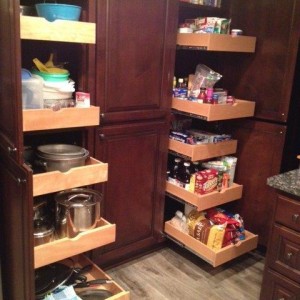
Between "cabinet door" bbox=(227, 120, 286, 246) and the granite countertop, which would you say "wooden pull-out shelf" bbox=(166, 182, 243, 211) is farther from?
the granite countertop

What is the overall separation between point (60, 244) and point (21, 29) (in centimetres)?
93

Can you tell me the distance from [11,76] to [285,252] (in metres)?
1.42

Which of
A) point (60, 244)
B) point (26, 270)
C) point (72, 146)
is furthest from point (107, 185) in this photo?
point (26, 270)

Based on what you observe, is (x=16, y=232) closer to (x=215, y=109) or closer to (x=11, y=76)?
(x=11, y=76)

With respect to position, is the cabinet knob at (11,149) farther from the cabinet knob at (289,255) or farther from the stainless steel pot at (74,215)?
the cabinet knob at (289,255)

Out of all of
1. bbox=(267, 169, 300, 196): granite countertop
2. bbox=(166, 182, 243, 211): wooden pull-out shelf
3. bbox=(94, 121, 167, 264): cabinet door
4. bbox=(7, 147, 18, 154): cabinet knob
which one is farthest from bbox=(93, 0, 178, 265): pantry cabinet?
bbox=(267, 169, 300, 196): granite countertop

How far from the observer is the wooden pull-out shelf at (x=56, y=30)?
1.42m

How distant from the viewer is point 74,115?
165 cm

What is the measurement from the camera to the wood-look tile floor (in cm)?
212

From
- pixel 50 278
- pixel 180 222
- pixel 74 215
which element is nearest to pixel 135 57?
pixel 74 215

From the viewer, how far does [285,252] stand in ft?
5.49

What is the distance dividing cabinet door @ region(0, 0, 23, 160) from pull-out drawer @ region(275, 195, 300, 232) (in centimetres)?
117

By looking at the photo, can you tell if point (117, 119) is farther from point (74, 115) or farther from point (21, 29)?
point (21, 29)

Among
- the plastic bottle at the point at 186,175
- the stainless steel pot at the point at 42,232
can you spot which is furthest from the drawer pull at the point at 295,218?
the stainless steel pot at the point at 42,232
